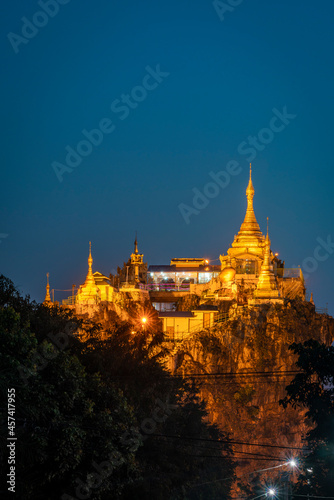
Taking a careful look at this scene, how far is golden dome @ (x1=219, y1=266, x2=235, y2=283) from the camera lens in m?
94.2

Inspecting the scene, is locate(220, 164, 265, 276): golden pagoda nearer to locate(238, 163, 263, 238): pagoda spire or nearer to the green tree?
locate(238, 163, 263, 238): pagoda spire

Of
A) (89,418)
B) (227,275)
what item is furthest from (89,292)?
(89,418)

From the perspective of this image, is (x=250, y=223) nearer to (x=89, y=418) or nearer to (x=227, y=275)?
(x=227, y=275)

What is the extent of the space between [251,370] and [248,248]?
77.6ft

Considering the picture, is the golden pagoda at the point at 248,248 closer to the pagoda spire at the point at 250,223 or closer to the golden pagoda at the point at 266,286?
the pagoda spire at the point at 250,223

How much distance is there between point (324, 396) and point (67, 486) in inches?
533

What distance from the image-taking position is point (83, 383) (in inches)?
1448

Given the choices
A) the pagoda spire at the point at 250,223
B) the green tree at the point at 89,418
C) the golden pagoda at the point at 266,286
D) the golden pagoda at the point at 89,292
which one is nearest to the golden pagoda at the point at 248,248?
the pagoda spire at the point at 250,223

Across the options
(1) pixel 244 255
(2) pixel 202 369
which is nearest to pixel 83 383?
(2) pixel 202 369

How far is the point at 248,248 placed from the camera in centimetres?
10381

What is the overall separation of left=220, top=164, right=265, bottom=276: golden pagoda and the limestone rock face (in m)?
12.8

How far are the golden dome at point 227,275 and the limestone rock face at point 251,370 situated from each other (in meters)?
8.21

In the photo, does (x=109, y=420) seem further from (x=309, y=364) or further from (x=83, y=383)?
(x=309, y=364)

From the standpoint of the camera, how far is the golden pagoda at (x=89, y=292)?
92450 millimetres
